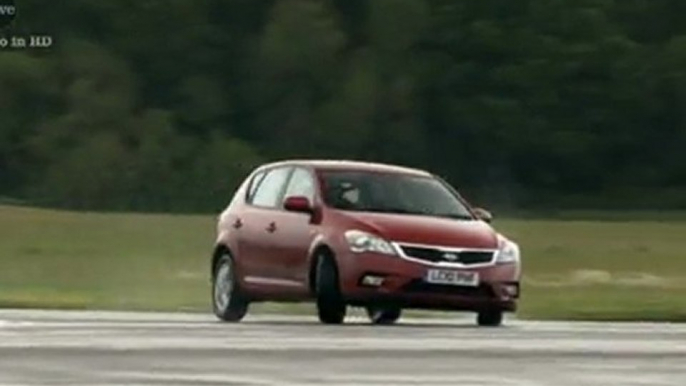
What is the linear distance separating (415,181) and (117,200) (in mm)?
90318

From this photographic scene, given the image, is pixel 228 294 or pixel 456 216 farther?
pixel 228 294

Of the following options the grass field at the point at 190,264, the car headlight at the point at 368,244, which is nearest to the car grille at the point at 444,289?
the car headlight at the point at 368,244

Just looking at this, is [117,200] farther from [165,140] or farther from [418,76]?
[418,76]

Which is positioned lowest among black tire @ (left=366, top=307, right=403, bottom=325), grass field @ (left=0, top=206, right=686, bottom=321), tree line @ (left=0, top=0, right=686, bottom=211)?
tree line @ (left=0, top=0, right=686, bottom=211)

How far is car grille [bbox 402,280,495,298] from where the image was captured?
908 inches

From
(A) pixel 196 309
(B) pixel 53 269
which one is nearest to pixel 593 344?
(A) pixel 196 309

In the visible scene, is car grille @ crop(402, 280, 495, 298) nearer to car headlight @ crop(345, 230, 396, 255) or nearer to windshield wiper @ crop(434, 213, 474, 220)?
car headlight @ crop(345, 230, 396, 255)

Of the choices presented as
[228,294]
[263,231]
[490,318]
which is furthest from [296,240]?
[490,318]

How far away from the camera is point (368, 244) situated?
23047mm

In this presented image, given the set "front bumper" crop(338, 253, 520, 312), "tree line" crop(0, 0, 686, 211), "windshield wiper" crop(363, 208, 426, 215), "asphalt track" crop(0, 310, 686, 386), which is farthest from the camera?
"tree line" crop(0, 0, 686, 211)

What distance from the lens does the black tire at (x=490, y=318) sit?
23.6 meters

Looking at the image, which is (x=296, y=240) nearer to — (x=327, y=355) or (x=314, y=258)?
(x=314, y=258)

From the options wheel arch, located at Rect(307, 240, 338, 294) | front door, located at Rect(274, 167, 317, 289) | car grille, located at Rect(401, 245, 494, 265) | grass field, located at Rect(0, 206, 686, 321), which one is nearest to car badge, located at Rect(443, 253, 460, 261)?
car grille, located at Rect(401, 245, 494, 265)

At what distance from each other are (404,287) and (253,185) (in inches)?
130
